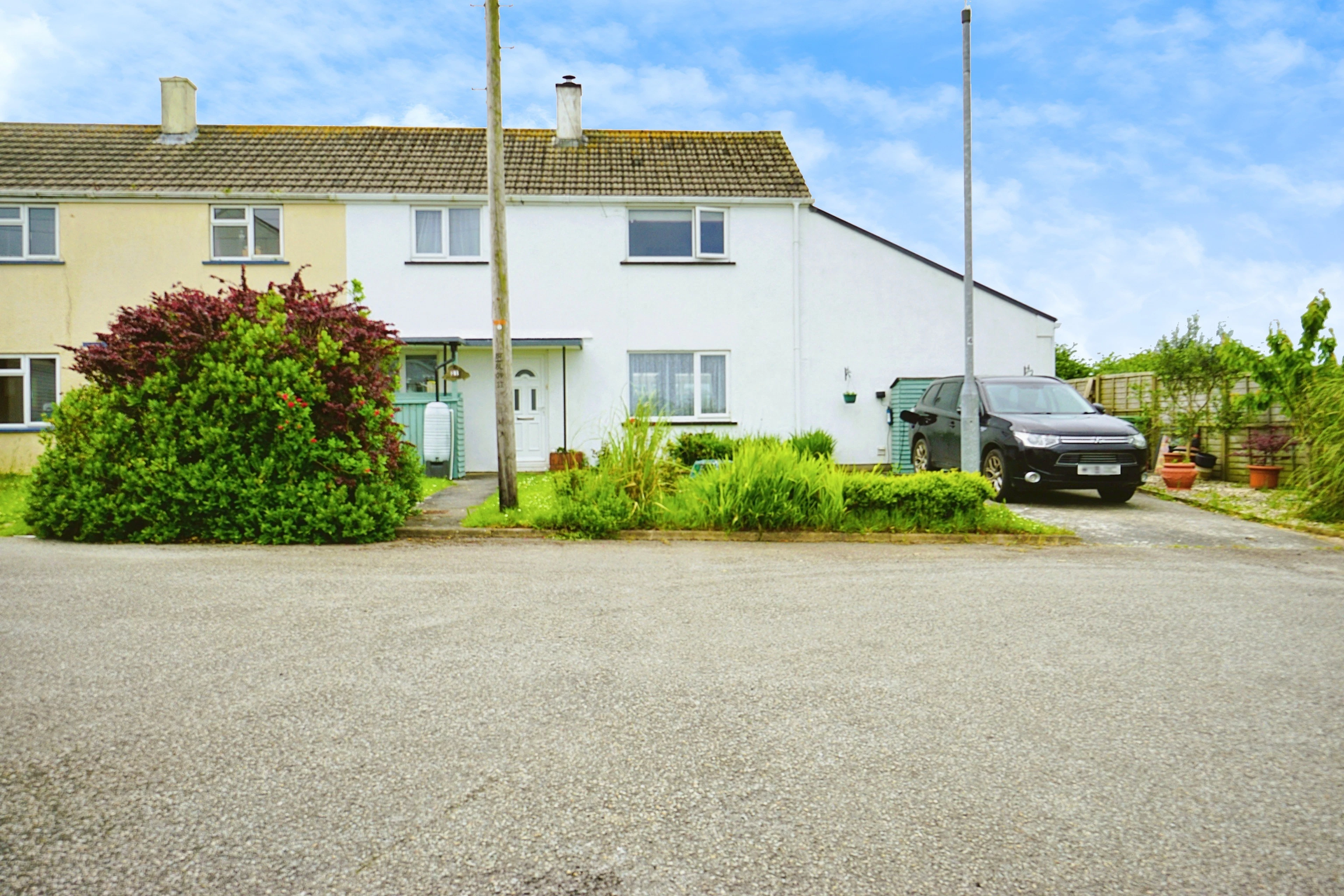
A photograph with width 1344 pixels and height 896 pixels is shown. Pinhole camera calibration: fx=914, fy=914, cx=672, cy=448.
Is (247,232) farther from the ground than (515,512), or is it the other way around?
(247,232)

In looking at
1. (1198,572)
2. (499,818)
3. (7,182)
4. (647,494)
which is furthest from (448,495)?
(7,182)

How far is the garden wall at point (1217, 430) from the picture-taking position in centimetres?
1540

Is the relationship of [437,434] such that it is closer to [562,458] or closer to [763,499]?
[562,458]

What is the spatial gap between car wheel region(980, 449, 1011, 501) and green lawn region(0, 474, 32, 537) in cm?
1193

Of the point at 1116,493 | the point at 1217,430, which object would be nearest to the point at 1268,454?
the point at 1217,430

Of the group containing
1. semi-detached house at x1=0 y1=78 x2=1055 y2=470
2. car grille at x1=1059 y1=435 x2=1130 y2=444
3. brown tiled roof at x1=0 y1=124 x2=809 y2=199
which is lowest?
car grille at x1=1059 y1=435 x2=1130 y2=444

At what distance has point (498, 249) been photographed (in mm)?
11320

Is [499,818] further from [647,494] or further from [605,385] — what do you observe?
[605,385]

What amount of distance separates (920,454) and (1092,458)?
3.73 meters

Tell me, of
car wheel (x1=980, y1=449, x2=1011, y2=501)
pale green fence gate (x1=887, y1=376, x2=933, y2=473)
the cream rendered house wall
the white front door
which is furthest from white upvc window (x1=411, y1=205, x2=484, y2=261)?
car wheel (x1=980, y1=449, x2=1011, y2=501)

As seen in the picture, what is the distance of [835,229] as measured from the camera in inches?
737

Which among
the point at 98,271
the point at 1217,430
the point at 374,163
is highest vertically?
the point at 374,163

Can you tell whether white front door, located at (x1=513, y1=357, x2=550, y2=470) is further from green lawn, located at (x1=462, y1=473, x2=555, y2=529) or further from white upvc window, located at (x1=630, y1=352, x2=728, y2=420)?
green lawn, located at (x1=462, y1=473, x2=555, y2=529)

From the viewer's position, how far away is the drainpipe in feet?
60.9
